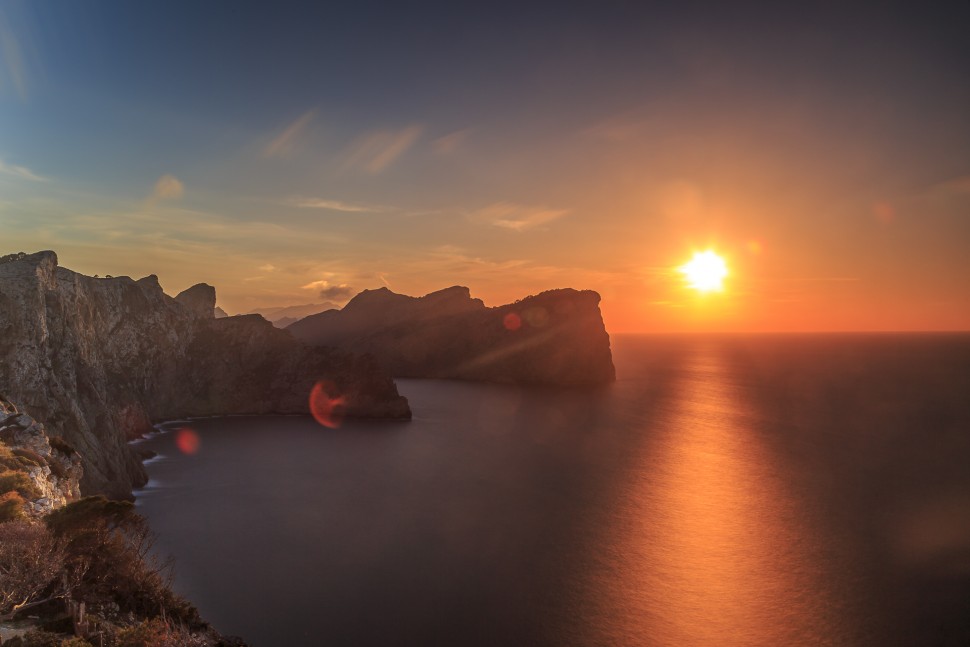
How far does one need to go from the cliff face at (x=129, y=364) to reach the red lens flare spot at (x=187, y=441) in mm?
6749

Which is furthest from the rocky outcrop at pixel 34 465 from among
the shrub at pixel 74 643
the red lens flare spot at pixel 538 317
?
the red lens flare spot at pixel 538 317

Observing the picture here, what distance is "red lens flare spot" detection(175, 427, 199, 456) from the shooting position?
86.4 metres

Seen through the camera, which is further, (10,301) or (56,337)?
(56,337)

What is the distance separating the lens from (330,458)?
82.1 meters

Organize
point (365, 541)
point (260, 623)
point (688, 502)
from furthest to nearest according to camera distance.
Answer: point (688, 502) → point (365, 541) → point (260, 623)

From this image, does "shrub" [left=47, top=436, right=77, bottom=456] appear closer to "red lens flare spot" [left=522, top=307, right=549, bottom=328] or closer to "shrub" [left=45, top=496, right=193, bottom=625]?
"shrub" [left=45, top=496, right=193, bottom=625]

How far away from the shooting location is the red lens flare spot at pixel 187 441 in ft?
284

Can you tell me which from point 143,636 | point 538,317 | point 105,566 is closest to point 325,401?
point 105,566

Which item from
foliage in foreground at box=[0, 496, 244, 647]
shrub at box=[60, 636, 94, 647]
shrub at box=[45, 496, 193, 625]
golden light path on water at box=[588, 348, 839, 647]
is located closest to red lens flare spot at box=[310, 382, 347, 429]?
golden light path on water at box=[588, 348, 839, 647]

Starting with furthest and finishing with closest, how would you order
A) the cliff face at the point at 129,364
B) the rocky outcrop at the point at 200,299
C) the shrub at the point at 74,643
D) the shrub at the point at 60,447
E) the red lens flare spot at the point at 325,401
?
the rocky outcrop at the point at 200,299, the red lens flare spot at the point at 325,401, the cliff face at the point at 129,364, the shrub at the point at 60,447, the shrub at the point at 74,643

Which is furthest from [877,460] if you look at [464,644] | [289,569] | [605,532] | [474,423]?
[289,569]

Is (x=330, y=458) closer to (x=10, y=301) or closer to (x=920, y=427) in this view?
(x=10, y=301)

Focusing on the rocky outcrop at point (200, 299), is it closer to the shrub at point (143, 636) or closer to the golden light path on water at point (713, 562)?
the golden light path on water at point (713, 562)

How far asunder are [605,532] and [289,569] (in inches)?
1211
